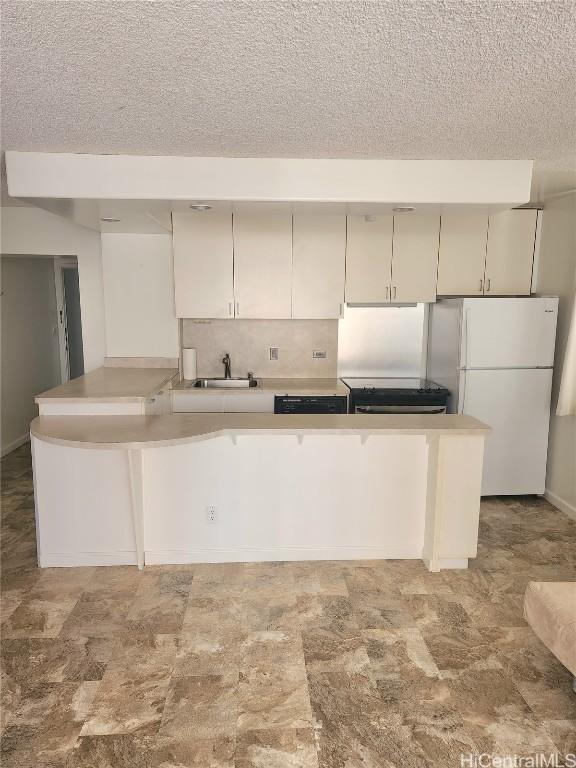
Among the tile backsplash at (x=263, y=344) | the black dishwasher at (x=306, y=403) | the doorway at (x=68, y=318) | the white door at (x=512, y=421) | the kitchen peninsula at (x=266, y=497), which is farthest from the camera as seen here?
the doorway at (x=68, y=318)

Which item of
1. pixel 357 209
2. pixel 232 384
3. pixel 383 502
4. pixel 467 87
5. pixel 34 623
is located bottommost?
pixel 34 623

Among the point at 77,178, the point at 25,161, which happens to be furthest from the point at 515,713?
the point at 25,161

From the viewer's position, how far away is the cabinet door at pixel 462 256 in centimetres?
450

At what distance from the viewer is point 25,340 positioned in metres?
5.83

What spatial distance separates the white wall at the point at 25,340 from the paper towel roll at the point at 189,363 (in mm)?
2014

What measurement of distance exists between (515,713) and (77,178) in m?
3.32

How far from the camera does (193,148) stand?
8.96 feet

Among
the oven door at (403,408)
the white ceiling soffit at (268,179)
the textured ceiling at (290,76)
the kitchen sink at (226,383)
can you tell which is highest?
the textured ceiling at (290,76)

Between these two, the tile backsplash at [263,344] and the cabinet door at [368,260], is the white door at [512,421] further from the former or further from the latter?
the tile backsplash at [263,344]

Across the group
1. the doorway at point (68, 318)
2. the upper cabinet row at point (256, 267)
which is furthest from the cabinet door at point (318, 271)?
the doorway at point (68, 318)

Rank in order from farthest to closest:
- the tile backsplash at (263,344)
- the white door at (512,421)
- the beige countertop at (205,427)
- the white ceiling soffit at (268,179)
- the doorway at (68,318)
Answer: the doorway at (68,318) → the tile backsplash at (263,344) → the white door at (512,421) → the white ceiling soffit at (268,179) → the beige countertop at (205,427)

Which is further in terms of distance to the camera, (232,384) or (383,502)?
(232,384)

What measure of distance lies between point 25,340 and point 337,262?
363cm

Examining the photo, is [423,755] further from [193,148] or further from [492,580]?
[193,148]
